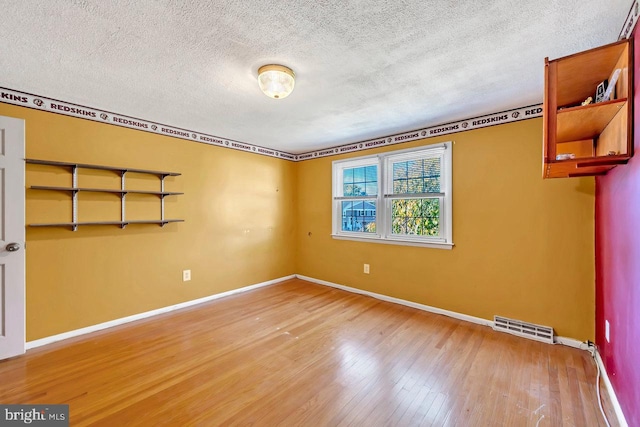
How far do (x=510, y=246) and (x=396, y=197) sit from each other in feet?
4.59

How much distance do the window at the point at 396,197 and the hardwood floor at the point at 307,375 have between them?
1118 mm

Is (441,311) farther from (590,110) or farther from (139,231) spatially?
(139,231)

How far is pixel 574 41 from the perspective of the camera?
65.9 inches

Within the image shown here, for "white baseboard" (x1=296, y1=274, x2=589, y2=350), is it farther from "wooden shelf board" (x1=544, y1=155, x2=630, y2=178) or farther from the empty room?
"wooden shelf board" (x1=544, y1=155, x2=630, y2=178)

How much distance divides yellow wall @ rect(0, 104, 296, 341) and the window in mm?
1225

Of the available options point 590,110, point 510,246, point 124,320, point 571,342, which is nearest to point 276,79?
point 590,110

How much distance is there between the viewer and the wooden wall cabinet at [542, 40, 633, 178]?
1.43 meters

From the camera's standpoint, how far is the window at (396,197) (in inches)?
129

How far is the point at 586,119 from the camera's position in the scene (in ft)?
5.44

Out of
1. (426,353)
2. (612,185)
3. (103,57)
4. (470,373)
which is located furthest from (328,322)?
(103,57)

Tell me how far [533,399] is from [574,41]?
233cm

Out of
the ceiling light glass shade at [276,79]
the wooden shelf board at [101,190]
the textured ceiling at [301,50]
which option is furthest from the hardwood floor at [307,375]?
the textured ceiling at [301,50]

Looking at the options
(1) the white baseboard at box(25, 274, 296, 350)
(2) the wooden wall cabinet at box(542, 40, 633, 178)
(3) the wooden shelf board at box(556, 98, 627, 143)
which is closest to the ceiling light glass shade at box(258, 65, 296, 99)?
(2) the wooden wall cabinet at box(542, 40, 633, 178)

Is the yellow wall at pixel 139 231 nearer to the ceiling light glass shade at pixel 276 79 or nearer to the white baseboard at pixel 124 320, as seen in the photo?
the white baseboard at pixel 124 320
